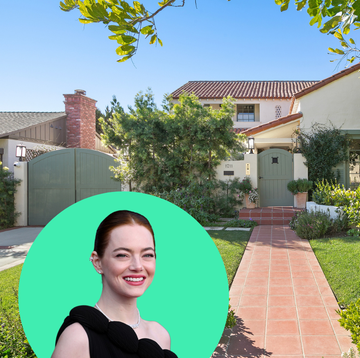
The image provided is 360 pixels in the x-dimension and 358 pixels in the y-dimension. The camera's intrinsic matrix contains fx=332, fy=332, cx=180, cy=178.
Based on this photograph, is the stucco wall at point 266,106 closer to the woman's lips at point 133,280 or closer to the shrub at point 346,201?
the shrub at point 346,201

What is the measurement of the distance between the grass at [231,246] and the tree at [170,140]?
10.6 ft

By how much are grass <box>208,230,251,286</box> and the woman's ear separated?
4302 millimetres

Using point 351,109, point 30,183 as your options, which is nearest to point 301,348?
point 30,183

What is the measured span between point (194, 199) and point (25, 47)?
21.1 ft

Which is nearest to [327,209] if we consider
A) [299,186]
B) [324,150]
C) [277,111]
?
[299,186]

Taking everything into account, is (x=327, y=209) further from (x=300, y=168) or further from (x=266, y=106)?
(x=266, y=106)

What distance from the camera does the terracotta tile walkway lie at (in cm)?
305

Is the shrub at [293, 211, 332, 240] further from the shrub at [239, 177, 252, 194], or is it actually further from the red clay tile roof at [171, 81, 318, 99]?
the red clay tile roof at [171, 81, 318, 99]

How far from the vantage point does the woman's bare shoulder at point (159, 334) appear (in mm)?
955

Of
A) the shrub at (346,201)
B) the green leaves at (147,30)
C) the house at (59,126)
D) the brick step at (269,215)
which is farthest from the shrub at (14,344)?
the house at (59,126)

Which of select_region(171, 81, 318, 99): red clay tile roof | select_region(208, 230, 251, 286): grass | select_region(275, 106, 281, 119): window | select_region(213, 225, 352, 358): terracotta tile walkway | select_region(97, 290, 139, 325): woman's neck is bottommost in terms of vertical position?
select_region(213, 225, 352, 358): terracotta tile walkway

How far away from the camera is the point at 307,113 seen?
13.6m

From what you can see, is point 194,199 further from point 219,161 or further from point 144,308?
point 144,308

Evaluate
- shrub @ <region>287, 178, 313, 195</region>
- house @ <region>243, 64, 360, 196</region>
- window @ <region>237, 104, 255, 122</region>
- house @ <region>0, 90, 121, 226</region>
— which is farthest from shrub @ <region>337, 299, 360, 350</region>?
window @ <region>237, 104, 255, 122</region>
